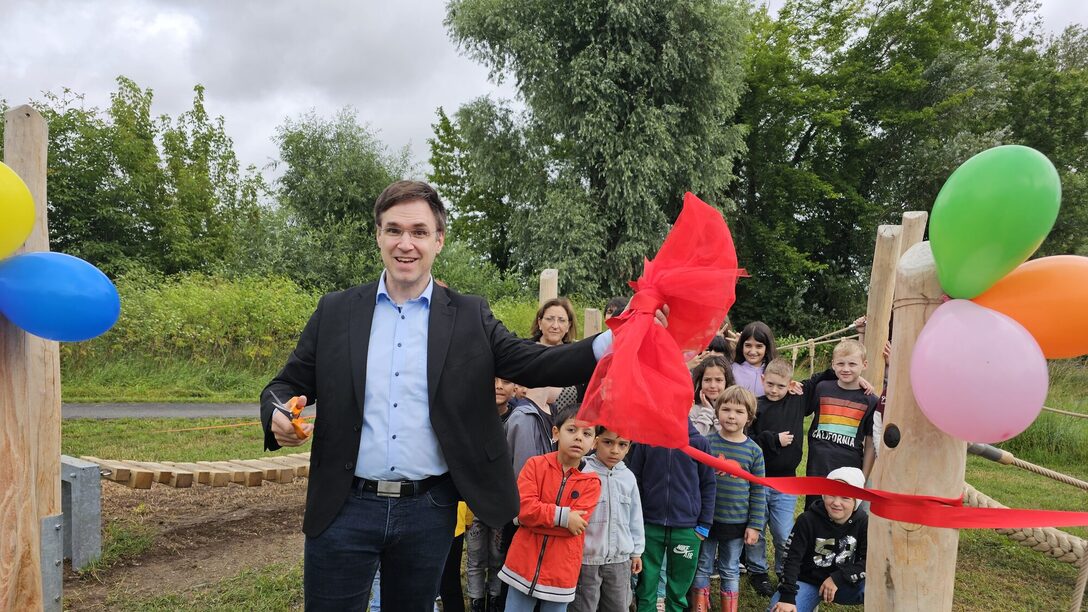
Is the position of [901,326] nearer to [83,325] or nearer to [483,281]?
[83,325]

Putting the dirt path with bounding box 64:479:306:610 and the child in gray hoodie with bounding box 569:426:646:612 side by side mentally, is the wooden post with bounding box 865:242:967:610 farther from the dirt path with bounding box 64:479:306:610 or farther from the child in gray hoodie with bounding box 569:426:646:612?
the dirt path with bounding box 64:479:306:610

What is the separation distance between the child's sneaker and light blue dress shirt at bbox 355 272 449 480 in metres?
3.05

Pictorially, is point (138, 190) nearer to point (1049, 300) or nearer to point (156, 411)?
point (156, 411)

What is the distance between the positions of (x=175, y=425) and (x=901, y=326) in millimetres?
9125

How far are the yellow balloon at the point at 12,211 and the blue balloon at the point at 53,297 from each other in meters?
0.09

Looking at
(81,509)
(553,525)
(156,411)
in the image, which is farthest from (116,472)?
(156,411)

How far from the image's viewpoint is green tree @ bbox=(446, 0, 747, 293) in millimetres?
18188

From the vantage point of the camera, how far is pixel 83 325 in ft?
8.59

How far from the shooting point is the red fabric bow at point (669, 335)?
1865mm

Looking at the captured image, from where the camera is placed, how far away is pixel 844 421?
4379 millimetres

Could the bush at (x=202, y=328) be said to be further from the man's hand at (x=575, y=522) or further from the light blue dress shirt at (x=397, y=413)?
the light blue dress shirt at (x=397, y=413)

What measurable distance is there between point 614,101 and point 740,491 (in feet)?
51.9

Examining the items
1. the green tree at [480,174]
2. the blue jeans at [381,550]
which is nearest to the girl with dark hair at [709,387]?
the blue jeans at [381,550]

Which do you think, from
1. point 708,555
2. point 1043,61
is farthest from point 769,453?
point 1043,61
